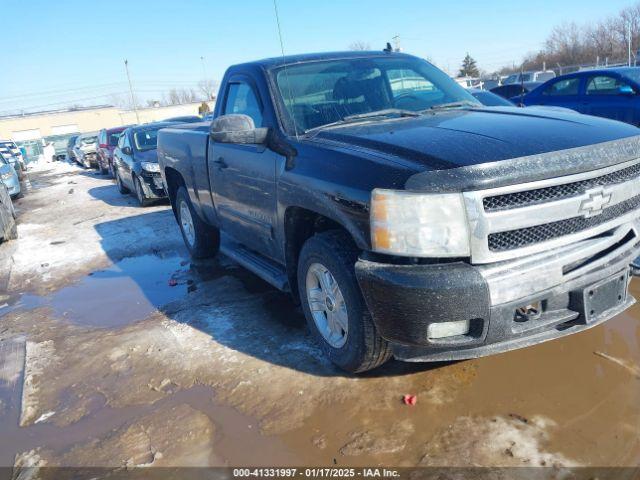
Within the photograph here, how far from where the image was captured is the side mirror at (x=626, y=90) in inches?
341

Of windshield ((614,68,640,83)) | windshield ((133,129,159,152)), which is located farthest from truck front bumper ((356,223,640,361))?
windshield ((133,129,159,152))

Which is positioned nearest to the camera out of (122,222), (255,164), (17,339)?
(255,164)

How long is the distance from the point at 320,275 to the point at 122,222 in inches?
285

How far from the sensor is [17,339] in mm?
4715

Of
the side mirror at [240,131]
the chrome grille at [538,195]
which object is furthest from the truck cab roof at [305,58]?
the chrome grille at [538,195]

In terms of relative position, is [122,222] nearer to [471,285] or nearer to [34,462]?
[34,462]

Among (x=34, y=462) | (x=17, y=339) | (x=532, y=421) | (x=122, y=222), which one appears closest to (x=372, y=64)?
(x=532, y=421)

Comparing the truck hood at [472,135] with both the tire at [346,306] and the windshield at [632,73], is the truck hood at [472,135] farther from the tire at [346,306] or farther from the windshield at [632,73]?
the windshield at [632,73]

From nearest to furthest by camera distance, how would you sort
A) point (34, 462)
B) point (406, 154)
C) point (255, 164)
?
1. point (406, 154)
2. point (34, 462)
3. point (255, 164)

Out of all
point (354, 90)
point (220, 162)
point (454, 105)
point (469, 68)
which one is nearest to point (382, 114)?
point (354, 90)

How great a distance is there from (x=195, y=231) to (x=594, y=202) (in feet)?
14.4

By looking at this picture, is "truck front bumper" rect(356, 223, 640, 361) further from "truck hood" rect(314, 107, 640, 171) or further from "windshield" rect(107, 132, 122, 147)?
"windshield" rect(107, 132, 122, 147)

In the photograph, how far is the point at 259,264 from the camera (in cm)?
434

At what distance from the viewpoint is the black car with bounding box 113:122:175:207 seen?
10.6 metres
